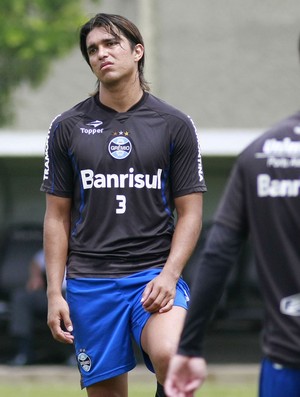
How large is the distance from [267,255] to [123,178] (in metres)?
1.97

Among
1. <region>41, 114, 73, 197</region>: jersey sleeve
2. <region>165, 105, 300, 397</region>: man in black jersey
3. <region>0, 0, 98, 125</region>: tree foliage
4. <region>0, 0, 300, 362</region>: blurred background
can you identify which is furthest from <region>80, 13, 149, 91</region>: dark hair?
<region>0, 0, 300, 362</region>: blurred background

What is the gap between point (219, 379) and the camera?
13.7 metres

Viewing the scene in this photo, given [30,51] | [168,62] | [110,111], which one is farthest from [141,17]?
[110,111]

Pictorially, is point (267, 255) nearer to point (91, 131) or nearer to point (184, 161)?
point (184, 161)

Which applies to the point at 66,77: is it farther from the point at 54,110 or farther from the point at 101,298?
the point at 101,298

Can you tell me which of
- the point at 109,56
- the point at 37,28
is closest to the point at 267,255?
the point at 109,56

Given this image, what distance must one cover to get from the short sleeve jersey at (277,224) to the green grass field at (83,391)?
7.73m

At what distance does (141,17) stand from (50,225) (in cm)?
1367

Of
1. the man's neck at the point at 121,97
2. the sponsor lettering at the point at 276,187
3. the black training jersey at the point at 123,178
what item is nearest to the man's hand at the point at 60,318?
the black training jersey at the point at 123,178

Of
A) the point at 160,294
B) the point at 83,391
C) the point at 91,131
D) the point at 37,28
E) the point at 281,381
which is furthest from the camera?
the point at 37,28

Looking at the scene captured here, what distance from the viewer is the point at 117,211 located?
242 inches

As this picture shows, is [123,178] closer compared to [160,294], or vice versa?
[160,294]

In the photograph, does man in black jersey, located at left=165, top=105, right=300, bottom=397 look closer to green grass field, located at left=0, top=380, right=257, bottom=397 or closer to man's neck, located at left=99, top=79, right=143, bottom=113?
man's neck, located at left=99, top=79, right=143, bottom=113

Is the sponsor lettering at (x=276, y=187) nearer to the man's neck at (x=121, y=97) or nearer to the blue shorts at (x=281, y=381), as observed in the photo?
the blue shorts at (x=281, y=381)
